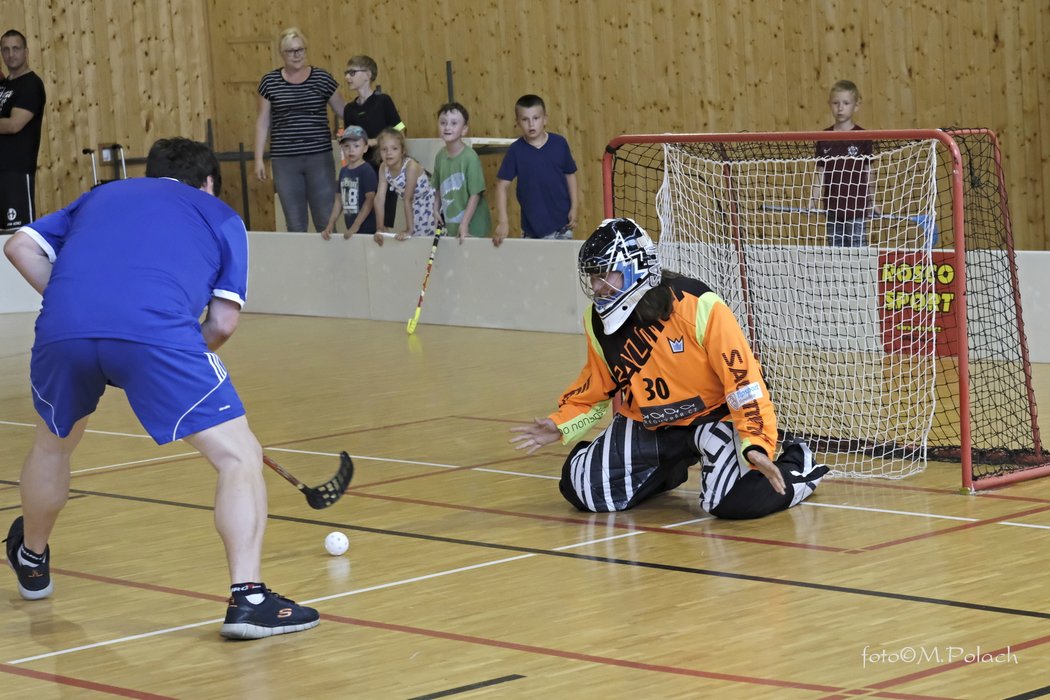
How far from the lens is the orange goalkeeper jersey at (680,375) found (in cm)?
574

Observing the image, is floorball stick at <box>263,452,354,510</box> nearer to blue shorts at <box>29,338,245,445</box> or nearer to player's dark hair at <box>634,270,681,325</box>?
player's dark hair at <box>634,270,681,325</box>

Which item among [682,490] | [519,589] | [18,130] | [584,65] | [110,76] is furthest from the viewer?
[110,76]

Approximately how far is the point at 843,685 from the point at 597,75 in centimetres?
1082

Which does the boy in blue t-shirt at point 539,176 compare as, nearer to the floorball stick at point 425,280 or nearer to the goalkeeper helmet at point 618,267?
the floorball stick at point 425,280

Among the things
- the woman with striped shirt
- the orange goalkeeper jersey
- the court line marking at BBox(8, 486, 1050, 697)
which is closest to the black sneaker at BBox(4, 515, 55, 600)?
the court line marking at BBox(8, 486, 1050, 697)

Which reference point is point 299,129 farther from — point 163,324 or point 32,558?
point 163,324

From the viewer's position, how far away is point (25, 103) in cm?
1470

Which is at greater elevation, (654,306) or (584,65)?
(584,65)

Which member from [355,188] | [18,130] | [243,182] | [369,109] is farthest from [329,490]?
[243,182]

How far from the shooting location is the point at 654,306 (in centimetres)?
593

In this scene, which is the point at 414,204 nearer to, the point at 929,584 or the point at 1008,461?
the point at 1008,461

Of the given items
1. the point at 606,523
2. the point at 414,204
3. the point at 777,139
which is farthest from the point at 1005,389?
the point at 414,204

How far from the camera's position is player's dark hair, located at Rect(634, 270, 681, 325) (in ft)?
19.4

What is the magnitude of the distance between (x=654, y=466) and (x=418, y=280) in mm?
6728
